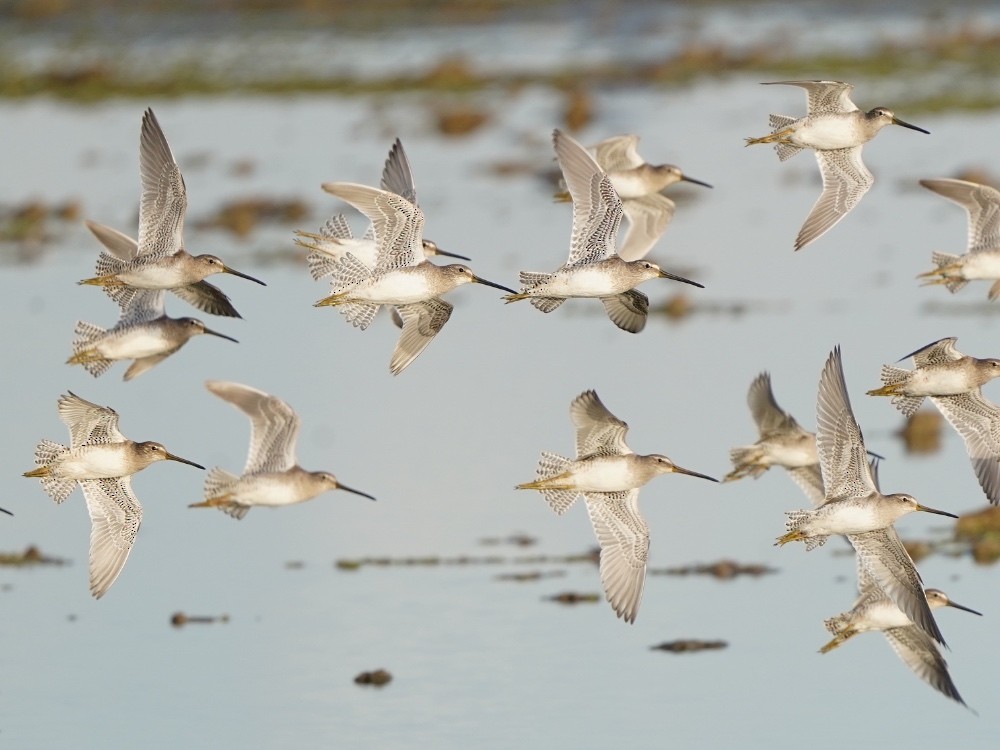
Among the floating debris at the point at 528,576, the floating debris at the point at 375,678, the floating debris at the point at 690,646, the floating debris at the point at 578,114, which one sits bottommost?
the floating debris at the point at 578,114

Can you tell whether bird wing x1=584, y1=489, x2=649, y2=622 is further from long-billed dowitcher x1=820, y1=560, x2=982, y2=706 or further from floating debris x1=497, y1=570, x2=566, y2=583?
floating debris x1=497, y1=570, x2=566, y2=583

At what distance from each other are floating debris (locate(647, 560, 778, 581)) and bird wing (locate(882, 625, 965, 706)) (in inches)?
121

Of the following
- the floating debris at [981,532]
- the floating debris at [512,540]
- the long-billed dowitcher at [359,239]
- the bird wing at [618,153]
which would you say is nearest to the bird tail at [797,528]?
the long-billed dowitcher at [359,239]

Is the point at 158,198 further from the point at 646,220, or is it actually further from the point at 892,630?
the point at 892,630

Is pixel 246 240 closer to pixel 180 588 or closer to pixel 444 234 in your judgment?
pixel 444 234

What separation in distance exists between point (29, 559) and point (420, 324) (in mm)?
5326

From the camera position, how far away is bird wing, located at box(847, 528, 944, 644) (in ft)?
40.2

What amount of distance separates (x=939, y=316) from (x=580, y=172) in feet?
36.9

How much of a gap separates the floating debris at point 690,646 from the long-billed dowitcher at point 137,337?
3.78 metres

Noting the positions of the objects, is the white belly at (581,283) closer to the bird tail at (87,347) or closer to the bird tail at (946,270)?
the bird tail at (946,270)

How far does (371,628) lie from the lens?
50.8 ft

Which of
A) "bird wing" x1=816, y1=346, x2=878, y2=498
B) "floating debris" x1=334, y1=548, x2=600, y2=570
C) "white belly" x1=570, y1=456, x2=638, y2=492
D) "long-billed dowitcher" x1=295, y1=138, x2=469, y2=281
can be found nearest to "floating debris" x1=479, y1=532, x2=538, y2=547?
"floating debris" x1=334, y1=548, x2=600, y2=570

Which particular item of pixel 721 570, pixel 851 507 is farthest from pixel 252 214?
pixel 851 507

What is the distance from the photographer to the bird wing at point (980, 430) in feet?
44.2
